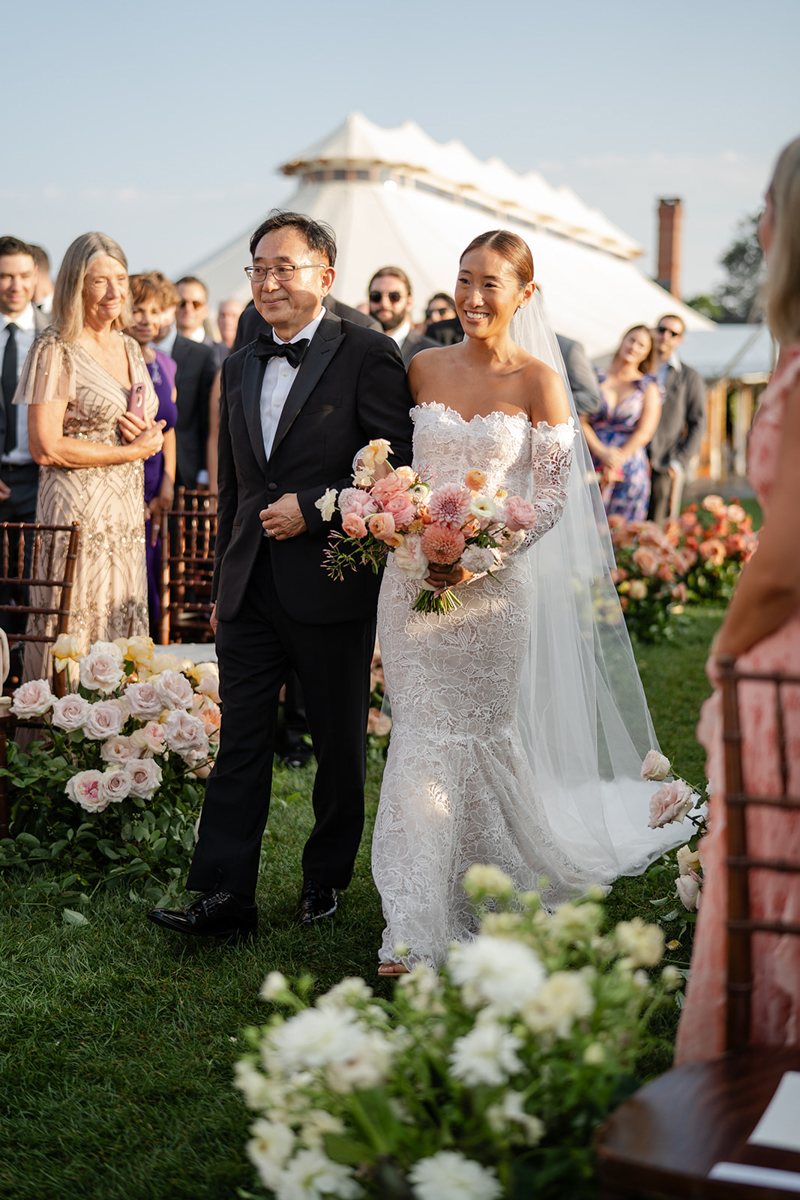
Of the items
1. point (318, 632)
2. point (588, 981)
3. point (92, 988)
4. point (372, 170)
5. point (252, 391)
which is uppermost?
point (372, 170)

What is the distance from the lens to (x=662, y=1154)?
167 centimetres

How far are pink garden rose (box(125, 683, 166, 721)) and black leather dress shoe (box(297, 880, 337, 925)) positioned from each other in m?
0.96

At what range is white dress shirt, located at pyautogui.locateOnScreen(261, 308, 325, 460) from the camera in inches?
159

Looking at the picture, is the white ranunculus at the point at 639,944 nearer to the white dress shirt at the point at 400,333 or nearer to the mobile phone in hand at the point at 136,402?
the mobile phone in hand at the point at 136,402

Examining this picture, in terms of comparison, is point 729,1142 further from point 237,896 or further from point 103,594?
point 103,594

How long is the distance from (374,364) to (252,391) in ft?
1.39

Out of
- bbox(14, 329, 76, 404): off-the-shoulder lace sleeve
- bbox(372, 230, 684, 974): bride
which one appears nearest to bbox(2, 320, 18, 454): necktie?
bbox(14, 329, 76, 404): off-the-shoulder lace sleeve

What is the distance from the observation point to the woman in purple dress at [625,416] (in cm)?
993

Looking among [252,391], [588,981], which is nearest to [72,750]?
[252,391]

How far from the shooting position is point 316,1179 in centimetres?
183

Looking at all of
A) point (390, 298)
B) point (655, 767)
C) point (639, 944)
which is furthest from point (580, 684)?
point (390, 298)

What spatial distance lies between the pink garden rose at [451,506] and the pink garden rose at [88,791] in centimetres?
188

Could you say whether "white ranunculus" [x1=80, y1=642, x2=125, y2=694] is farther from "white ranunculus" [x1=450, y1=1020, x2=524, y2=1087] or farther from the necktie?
"white ranunculus" [x1=450, y1=1020, x2=524, y2=1087]

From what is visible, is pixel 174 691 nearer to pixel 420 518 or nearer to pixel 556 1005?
pixel 420 518
